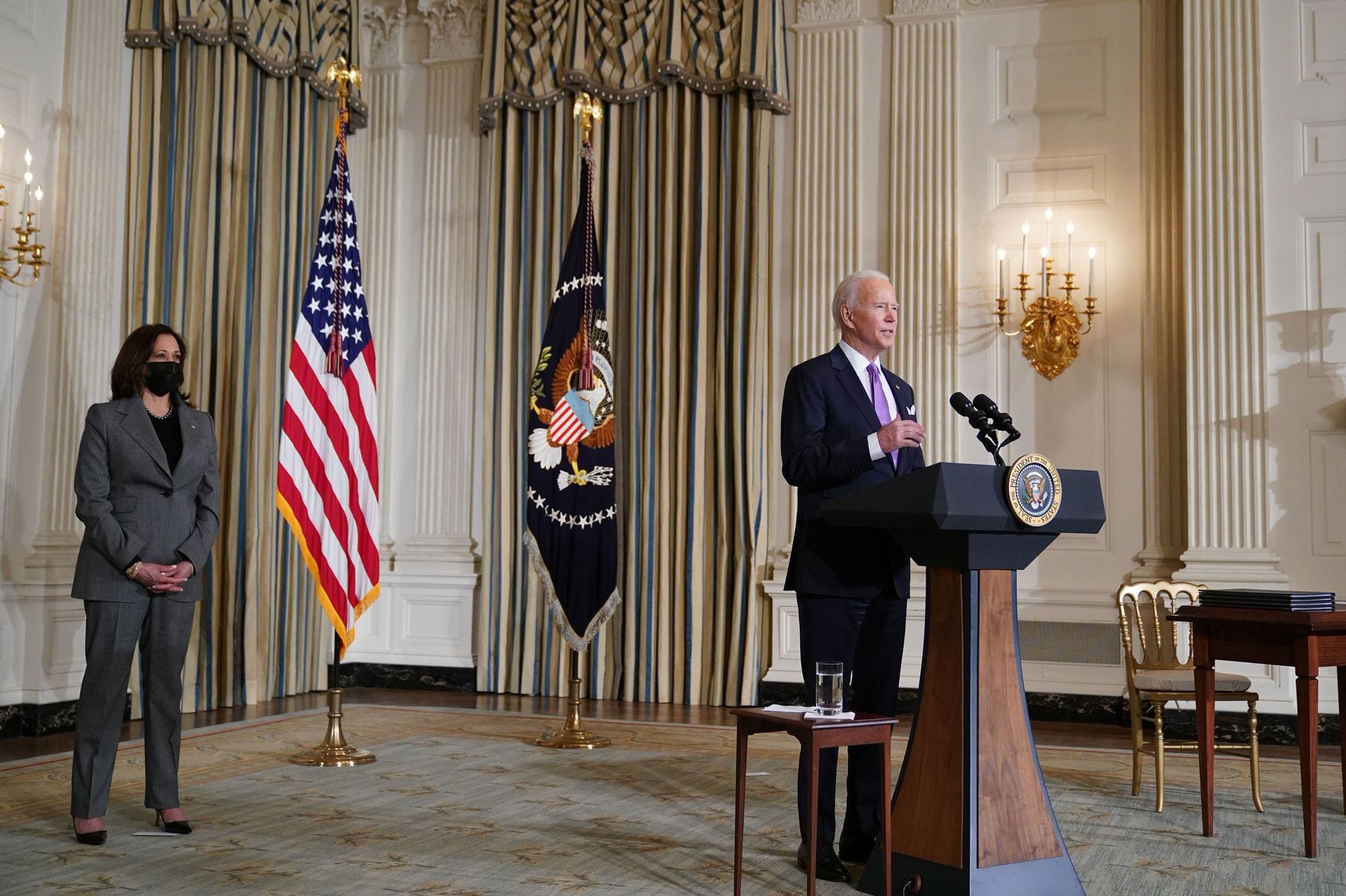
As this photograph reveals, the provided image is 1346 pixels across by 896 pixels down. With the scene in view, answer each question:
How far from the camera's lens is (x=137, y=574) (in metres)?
3.80

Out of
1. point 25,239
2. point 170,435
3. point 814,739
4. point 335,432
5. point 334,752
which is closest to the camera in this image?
point 814,739

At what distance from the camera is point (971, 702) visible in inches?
117

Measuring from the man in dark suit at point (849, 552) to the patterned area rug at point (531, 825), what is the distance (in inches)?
11.8

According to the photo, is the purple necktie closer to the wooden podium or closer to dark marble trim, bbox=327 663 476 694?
the wooden podium

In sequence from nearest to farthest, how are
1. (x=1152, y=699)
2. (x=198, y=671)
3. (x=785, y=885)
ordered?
1. (x=785, y=885)
2. (x=1152, y=699)
3. (x=198, y=671)

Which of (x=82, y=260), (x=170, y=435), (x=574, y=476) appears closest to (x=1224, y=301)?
(x=574, y=476)

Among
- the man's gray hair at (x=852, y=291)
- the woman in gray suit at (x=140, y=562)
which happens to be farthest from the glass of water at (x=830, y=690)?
the woman in gray suit at (x=140, y=562)

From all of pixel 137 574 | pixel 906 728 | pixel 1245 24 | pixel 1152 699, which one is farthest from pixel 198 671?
pixel 1245 24

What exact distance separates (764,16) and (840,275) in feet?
5.51

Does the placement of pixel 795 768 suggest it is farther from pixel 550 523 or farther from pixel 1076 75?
pixel 1076 75

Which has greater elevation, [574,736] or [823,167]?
[823,167]

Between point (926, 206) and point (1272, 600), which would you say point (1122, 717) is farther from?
point (926, 206)

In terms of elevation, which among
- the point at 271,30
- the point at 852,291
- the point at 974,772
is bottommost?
the point at 974,772

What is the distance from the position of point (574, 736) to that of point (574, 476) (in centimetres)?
132
